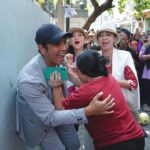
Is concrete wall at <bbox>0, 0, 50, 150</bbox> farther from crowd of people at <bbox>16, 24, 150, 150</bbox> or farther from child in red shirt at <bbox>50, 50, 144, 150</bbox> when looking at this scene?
child in red shirt at <bbox>50, 50, 144, 150</bbox>

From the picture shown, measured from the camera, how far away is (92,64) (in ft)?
8.31

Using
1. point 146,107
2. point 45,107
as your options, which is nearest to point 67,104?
point 45,107

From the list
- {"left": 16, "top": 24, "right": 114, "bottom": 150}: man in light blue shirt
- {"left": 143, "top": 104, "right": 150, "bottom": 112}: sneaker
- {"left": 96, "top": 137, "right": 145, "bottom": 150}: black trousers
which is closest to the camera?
{"left": 16, "top": 24, "right": 114, "bottom": 150}: man in light blue shirt

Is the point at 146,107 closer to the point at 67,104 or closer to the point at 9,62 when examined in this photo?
the point at 9,62

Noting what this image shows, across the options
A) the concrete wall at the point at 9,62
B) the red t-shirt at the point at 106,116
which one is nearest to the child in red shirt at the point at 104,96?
the red t-shirt at the point at 106,116

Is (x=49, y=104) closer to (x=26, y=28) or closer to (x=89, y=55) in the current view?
(x=89, y=55)

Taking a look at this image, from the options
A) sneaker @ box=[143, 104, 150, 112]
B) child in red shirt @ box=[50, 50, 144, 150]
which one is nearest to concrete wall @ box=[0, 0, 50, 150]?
child in red shirt @ box=[50, 50, 144, 150]

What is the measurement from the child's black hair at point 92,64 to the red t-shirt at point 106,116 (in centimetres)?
5

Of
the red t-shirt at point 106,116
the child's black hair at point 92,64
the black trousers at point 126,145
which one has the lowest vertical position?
the black trousers at point 126,145

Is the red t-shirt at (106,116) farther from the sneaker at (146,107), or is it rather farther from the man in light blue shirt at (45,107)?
the sneaker at (146,107)

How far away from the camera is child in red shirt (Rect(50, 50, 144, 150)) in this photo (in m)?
2.51

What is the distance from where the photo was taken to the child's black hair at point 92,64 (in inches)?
99.8

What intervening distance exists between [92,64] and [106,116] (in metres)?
0.39

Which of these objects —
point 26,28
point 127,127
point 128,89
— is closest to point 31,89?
point 127,127
